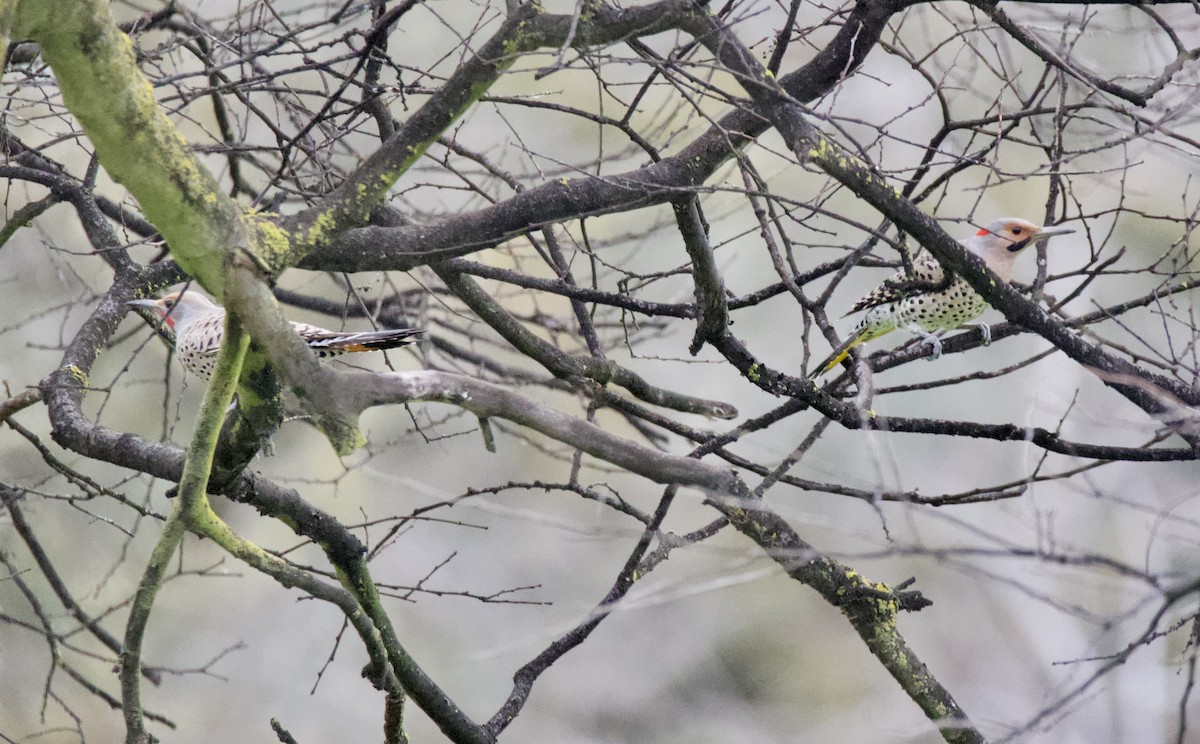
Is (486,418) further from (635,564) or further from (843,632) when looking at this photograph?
(843,632)

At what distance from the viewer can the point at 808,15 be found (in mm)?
5340

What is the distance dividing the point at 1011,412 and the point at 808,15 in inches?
178

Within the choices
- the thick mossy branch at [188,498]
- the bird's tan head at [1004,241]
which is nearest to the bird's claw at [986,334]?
the bird's tan head at [1004,241]

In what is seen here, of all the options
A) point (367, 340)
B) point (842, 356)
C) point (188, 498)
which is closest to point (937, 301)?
point (842, 356)

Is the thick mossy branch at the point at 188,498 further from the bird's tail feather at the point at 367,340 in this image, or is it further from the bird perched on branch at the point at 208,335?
the bird's tail feather at the point at 367,340

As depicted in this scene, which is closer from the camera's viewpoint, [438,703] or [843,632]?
[438,703]

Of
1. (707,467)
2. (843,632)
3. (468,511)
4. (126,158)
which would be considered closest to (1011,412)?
(843,632)

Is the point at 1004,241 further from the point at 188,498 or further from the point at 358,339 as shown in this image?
the point at 188,498

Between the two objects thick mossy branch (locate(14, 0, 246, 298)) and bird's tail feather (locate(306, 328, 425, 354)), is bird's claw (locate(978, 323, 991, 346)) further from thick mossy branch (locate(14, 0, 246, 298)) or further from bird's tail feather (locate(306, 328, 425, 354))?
thick mossy branch (locate(14, 0, 246, 298))

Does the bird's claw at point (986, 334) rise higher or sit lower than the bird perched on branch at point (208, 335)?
lower

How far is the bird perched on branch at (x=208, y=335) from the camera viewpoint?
3.06 m

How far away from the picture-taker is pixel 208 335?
12.3 ft

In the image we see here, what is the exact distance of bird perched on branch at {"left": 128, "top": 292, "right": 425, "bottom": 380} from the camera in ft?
10.1

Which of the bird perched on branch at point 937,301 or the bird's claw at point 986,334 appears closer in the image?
the bird's claw at point 986,334
